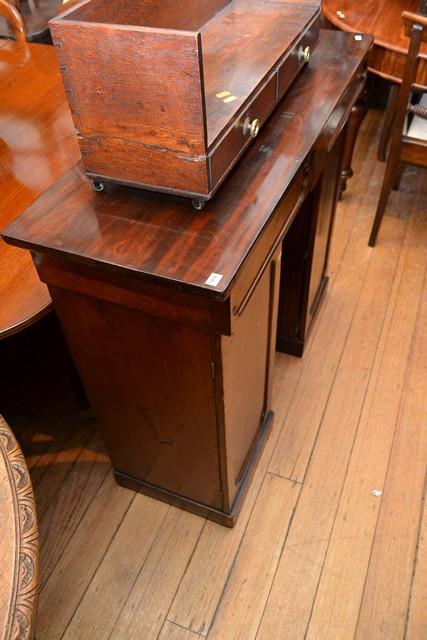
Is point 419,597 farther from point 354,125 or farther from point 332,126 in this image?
point 354,125

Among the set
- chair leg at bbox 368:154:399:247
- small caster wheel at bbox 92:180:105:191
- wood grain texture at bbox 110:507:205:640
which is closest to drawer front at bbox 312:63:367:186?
small caster wheel at bbox 92:180:105:191

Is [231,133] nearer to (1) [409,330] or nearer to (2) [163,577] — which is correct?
(2) [163,577]

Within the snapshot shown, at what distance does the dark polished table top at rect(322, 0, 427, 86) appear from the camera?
6.29ft

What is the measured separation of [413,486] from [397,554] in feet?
0.73

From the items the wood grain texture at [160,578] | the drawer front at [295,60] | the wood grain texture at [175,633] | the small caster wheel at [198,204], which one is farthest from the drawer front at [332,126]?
the wood grain texture at [175,633]

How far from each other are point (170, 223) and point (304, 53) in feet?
2.08

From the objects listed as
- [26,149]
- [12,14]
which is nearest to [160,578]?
[26,149]

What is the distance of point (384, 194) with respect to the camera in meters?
2.27

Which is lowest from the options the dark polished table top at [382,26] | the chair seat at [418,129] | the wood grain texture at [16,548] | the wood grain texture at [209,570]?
the wood grain texture at [209,570]

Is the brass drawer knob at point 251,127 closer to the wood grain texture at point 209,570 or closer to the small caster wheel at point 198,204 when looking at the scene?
the small caster wheel at point 198,204

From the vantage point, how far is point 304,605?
4.69 feet

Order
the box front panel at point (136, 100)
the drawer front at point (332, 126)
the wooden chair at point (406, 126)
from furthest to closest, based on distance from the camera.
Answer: the wooden chair at point (406, 126) < the drawer front at point (332, 126) < the box front panel at point (136, 100)

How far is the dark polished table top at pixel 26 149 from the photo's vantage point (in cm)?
119

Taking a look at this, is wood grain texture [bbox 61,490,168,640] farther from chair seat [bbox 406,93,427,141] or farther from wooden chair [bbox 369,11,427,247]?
chair seat [bbox 406,93,427,141]
